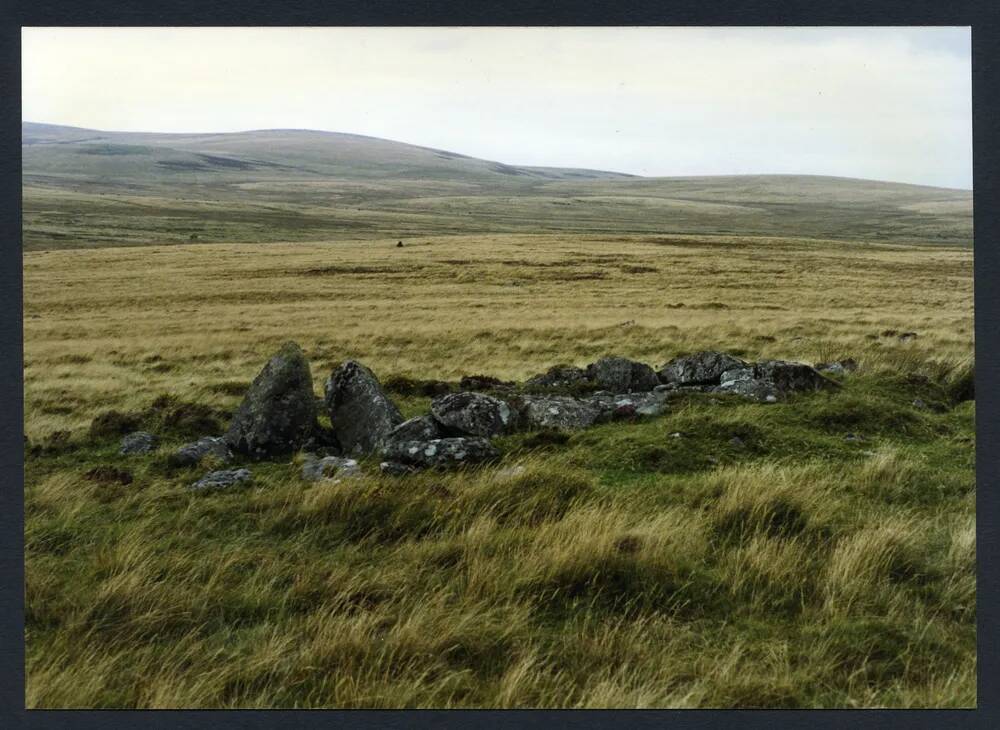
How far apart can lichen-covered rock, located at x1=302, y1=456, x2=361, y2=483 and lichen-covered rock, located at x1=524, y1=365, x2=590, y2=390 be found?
4.99 m

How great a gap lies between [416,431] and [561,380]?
4993 mm

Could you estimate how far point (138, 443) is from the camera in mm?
11070

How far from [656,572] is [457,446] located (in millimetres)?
3546

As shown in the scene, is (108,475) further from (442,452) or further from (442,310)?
(442,310)

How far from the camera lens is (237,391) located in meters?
17.5

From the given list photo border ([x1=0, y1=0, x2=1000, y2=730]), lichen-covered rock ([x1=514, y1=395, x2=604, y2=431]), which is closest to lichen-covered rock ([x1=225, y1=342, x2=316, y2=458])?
lichen-covered rock ([x1=514, y1=395, x2=604, y2=431])

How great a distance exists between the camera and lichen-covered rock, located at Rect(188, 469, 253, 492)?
8898 mm

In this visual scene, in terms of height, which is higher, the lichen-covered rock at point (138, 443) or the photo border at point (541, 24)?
the photo border at point (541, 24)

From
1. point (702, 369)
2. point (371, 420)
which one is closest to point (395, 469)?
point (371, 420)

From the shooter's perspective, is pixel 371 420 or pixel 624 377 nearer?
pixel 371 420

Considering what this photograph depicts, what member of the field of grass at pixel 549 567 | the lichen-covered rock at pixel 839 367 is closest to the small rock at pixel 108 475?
the field of grass at pixel 549 567

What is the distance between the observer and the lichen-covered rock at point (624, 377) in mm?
13461

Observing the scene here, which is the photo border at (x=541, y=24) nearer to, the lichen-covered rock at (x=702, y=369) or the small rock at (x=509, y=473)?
the small rock at (x=509, y=473)

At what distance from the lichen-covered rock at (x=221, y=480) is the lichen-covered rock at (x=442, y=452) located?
1.75 m
